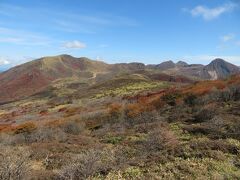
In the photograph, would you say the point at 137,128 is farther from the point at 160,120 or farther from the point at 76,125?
the point at 76,125

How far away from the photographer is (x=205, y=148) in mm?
12812

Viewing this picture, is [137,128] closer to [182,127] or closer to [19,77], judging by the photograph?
[182,127]

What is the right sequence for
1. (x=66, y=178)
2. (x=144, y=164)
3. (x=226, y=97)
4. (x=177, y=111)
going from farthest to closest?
(x=226, y=97), (x=177, y=111), (x=144, y=164), (x=66, y=178)

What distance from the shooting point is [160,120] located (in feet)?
69.7

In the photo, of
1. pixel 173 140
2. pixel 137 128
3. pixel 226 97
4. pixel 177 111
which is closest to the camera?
pixel 173 140

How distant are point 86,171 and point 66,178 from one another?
2.40 ft

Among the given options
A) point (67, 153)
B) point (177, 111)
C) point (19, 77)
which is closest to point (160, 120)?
point (177, 111)

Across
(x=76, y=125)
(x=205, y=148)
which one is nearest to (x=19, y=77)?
(x=76, y=125)

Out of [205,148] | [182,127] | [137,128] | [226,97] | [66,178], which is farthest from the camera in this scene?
[226,97]

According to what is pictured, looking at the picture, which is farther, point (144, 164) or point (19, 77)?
point (19, 77)

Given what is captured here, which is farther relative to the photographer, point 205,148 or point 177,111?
point 177,111

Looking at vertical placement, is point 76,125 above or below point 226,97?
below

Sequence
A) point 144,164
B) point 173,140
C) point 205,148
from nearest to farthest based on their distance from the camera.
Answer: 1. point 144,164
2. point 205,148
3. point 173,140

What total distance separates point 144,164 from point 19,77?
7017 inches
